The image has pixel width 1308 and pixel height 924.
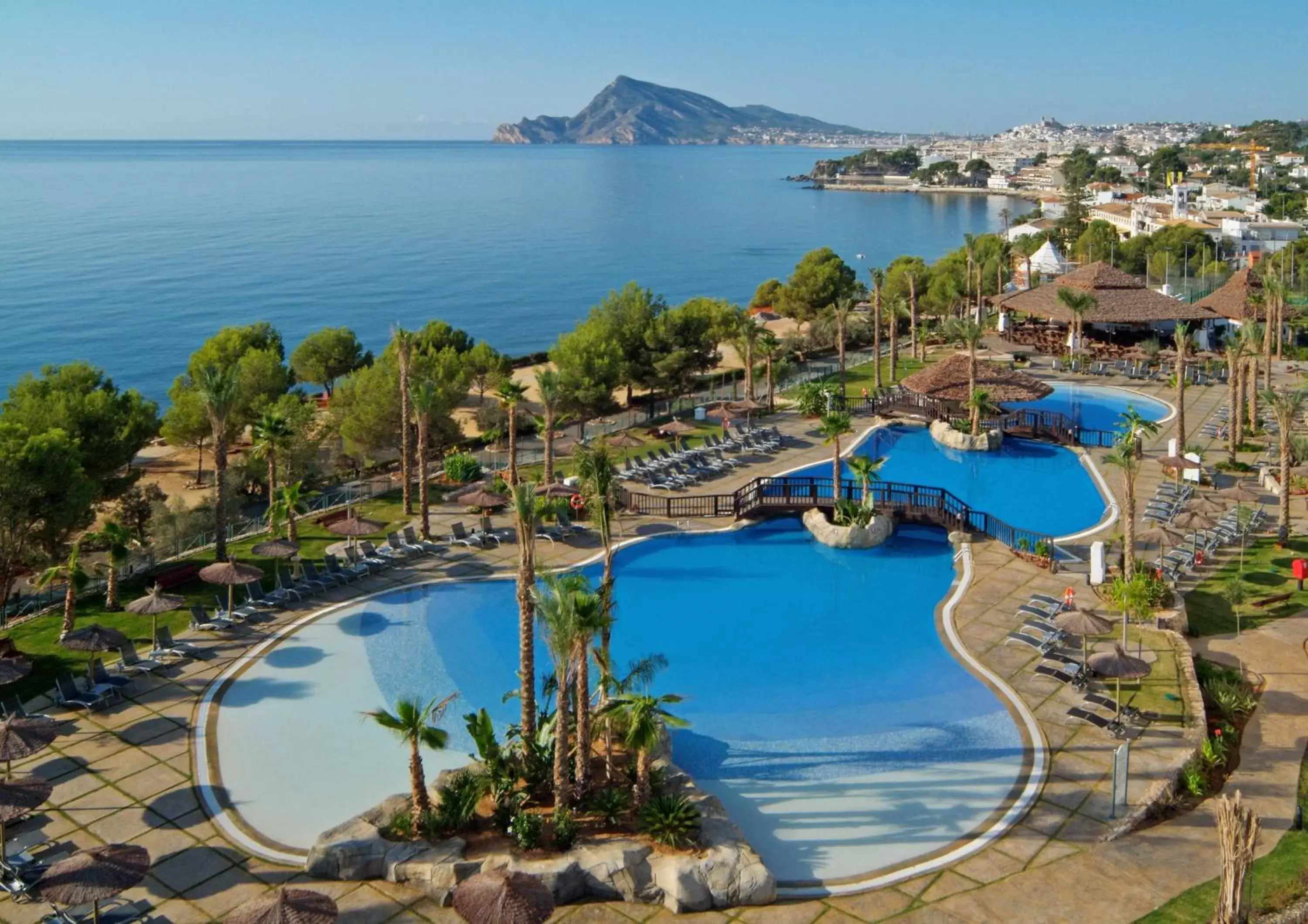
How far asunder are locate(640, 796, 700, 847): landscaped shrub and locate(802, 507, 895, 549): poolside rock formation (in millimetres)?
16006

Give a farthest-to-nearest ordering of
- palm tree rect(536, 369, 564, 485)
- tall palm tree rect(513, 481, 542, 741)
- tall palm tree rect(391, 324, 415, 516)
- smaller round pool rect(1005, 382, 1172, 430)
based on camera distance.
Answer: smaller round pool rect(1005, 382, 1172, 430)
tall palm tree rect(391, 324, 415, 516)
palm tree rect(536, 369, 564, 485)
tall palm tree rect(513, 481, 542, 741)

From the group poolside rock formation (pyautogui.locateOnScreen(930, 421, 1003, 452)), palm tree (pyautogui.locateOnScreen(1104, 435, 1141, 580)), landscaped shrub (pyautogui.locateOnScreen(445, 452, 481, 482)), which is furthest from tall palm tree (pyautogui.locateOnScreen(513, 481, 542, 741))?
poolside rock formation (pyautogui.locateOnScreen(930, 421, 1003, 452))

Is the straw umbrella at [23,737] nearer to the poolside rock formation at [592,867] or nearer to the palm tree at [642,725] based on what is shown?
the poolside rock formation at [592,867]

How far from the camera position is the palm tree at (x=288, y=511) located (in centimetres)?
2873

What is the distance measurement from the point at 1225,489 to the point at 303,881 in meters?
28.5

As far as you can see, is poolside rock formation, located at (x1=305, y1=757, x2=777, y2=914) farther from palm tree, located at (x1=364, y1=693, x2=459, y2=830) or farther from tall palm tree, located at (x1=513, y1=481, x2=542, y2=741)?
tall palm tree, located at (x1=513, y1=481, x2=542, y2=741)

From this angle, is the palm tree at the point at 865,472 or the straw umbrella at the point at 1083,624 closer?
the straw umbrella at the point at 1083,624

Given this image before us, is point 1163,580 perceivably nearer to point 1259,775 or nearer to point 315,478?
point 1259,775

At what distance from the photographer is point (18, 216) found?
16812 centimetres

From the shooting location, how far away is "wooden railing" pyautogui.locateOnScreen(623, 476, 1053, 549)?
31312mm

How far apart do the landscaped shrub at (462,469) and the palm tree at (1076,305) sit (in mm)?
33385

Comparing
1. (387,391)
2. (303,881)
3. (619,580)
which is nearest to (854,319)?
(387,391)

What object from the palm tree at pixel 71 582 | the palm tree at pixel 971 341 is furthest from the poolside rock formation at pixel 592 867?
the palm tree at pixel 971 341

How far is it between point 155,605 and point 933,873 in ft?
Result: 58.1
